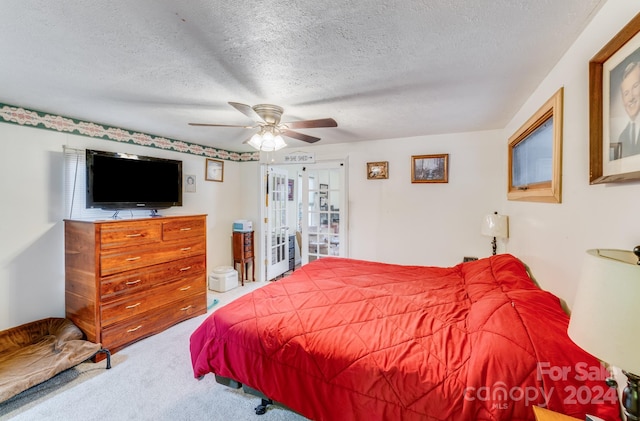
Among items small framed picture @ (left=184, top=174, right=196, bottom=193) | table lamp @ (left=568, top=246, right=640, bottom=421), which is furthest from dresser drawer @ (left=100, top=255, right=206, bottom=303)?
table lamp @ (left=568, top=246, right=640, bottom=421)

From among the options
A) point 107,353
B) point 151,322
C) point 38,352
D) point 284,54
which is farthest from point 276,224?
point 284,54

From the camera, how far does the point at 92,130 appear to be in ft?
8.98

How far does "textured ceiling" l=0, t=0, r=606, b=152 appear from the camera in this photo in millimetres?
1102

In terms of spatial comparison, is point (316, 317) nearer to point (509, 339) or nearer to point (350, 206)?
point (509, 339)

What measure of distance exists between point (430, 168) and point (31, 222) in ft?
14.0

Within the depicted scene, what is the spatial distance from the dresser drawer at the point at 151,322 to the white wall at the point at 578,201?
11.1 ft

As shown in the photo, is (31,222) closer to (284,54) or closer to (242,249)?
(242,249)

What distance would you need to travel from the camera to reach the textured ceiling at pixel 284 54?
1.10m

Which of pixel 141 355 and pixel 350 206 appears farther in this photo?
pixel 350 206

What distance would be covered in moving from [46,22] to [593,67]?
2407 millimetres

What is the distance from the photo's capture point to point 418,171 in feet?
11.0

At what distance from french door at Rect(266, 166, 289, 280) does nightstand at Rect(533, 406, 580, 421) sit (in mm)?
3933

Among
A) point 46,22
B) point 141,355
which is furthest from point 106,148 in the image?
point 141,355

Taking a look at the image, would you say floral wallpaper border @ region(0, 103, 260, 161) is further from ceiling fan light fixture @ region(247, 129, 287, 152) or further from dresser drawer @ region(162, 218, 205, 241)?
ceiling fan light fixture @ region(247, 129, 287, 152)
